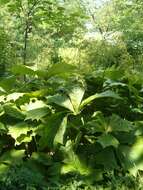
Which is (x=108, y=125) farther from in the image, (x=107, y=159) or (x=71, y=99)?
(x=71, y=99)

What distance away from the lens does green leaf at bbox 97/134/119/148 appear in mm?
3990

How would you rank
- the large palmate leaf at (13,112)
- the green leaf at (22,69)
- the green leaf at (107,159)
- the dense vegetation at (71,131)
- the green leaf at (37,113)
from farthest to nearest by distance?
the green leaf at (22,69) < the large palmate leaf at (13,112) < the green leaf at (37,113) < the green leaf at (107,159) < the dense vegetation at (71,131)

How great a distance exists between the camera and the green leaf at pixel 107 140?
3.99 metres

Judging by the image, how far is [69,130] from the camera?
14.3ft

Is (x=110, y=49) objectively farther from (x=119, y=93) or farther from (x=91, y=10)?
(x=91, y=10)

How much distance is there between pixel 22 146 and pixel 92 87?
3.06ft

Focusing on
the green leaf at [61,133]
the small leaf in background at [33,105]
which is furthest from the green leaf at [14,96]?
the green leaf at [61,133]

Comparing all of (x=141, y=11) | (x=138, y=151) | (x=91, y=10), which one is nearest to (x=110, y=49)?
(x=138, y=151)

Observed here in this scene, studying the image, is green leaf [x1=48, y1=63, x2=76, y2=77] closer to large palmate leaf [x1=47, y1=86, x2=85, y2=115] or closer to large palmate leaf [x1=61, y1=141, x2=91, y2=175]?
large palmate leaf [x1=47, y1=86, x2=85, y2=115]

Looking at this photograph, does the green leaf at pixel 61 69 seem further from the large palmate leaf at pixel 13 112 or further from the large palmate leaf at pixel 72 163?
the large palmate leaf at pixel 72 163

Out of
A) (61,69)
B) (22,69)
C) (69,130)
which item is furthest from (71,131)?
(22,69)

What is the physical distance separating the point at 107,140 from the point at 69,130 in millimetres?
468

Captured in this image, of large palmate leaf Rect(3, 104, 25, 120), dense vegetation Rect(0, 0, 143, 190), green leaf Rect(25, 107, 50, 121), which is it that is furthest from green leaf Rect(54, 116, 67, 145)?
large palmate leaf Rect(3, 104, 25, 120)

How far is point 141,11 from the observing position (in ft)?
73.8
